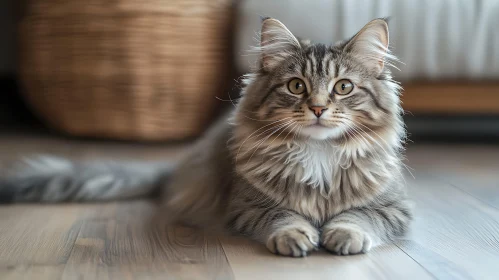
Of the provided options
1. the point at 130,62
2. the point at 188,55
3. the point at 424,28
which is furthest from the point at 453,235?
the point at 130,62

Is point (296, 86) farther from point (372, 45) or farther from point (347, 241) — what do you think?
point (347, 241)

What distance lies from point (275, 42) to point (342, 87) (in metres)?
0.24

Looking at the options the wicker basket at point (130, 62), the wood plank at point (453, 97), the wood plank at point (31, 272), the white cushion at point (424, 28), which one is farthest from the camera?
the wicker basket at point (130, 62)

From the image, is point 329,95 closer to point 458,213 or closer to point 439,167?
point 458,213

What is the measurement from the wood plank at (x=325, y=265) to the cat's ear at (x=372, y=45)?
0.51 meters

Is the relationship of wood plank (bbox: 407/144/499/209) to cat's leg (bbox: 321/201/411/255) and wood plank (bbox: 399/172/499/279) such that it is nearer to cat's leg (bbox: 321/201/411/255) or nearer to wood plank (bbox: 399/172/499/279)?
wood plank (bbox: 399/172/499/279)

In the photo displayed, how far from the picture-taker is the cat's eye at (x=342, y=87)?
1.53 metres

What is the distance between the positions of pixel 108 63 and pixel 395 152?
5.75 ft

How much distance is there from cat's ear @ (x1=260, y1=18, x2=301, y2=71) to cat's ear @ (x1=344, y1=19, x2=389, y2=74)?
15cm

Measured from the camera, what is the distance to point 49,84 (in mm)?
3104

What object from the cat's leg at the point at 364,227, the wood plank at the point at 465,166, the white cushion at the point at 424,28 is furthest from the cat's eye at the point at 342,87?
the white cushion at the point at 424,28

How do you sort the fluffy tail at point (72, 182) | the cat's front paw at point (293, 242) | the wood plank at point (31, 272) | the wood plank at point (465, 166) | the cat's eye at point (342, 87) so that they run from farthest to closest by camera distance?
the wood plank at point (465, 166) < the fluffy tail at point (72, 182) < the cat's eye at point (342, 87) < the cat's front paw at point (293, 242) < the wood plank at point (31, 272)

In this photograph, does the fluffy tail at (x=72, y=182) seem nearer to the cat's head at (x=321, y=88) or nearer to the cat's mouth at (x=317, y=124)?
the cat's head at (x=321, y=88)

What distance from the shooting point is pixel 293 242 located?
4.66ft
